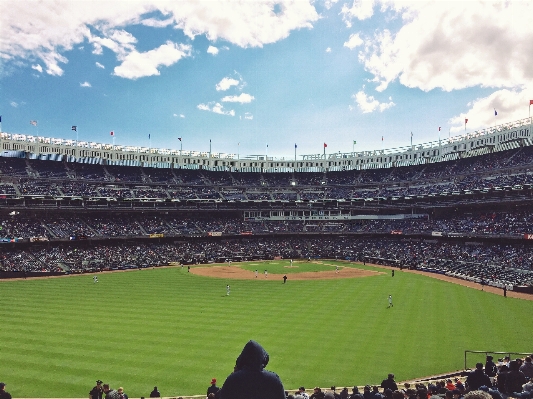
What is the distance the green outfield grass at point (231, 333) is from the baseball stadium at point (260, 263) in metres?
0.16

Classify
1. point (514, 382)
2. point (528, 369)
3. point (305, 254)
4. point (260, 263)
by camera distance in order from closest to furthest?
1. point (514, 382)
2. point (528, 369)
3. point (260, 263)
4. point (305, 254)

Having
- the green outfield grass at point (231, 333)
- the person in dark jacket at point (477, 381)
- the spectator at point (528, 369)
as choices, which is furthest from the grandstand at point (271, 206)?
the person in dark jacket at point (477, 381)

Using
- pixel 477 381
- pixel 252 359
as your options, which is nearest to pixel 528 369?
pixel 477 381

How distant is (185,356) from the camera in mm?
20125

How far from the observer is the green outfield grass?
17625mm

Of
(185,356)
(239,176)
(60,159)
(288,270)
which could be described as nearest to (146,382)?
(185,356)

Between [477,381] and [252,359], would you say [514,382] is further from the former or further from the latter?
[252,359]

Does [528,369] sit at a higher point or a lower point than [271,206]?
lower

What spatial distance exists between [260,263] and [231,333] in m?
46.7

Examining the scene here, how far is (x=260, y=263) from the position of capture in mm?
70625

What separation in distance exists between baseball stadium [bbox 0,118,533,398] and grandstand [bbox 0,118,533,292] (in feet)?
1.39

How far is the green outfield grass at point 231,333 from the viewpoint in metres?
17.6

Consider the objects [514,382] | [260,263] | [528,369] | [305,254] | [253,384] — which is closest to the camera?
[253,384]

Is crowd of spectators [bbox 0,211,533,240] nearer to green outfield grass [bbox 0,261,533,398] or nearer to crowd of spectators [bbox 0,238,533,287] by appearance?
crowd of spectators [bbox 0,238,533,287]
